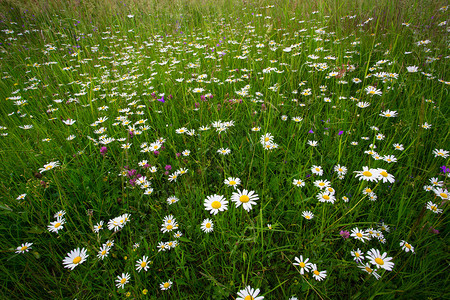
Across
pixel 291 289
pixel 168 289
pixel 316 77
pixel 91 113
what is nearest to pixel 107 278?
pixel 168 289

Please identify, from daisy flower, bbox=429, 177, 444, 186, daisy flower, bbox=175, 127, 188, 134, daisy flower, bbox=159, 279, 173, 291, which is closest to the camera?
daisy flower, bbox=159, 279, 173, 291

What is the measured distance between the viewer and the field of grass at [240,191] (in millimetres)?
1151

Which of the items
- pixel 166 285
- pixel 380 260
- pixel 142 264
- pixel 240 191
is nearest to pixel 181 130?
pixel 240 191

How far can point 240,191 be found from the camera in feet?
4.92

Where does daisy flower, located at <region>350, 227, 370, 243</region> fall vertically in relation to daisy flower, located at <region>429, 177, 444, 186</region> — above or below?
below

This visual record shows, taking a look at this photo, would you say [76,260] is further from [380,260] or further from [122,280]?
[380,260]

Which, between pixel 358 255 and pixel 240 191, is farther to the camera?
pixel 240 191

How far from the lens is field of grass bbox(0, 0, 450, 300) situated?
115 cm

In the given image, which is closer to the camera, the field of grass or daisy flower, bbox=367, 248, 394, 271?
daisy flower, bbox=367, 248, 394, 271

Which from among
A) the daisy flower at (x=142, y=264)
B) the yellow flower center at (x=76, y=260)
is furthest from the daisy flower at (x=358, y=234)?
the yellow flower center at (x=76, y=260)

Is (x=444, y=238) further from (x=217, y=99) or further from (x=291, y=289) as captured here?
(x=217, y=99)

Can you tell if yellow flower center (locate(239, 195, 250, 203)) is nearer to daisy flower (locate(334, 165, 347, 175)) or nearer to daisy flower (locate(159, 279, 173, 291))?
daisy flower (locate(159, 279, 173, 291))

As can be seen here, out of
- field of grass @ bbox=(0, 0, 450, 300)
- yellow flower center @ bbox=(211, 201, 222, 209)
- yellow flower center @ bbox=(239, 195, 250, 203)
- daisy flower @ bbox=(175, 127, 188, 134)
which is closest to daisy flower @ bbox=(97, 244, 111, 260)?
field of grass @ bbox=(0, 0, 450, 300)

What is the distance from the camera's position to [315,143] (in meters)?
1.78
